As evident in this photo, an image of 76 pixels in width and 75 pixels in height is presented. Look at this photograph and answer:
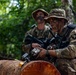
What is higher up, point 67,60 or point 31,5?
point 67,60

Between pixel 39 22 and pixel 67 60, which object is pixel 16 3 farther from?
pixel 67 60

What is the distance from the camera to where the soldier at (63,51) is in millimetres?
5131

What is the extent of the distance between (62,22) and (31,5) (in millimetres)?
6372

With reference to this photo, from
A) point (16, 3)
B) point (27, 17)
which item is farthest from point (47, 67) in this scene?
point (16, 3)

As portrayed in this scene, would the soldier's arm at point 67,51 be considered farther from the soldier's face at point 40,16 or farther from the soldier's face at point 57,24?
the soldier's face at point 40,16

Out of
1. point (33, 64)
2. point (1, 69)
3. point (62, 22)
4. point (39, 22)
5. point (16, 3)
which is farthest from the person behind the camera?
point (16, 3)

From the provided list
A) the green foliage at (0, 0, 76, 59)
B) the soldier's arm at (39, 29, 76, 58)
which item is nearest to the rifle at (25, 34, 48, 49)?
the soldier's arm at (39, 29, 76, 58)

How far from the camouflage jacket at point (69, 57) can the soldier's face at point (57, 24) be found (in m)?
0.29

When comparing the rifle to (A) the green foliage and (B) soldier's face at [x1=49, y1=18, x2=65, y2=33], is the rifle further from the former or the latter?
(A) the green foliage

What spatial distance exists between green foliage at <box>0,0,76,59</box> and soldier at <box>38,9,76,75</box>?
5.50m

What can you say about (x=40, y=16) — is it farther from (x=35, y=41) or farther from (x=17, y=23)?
(x=17, y=23)

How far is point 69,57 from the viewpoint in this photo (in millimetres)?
5184

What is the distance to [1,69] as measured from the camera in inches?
253

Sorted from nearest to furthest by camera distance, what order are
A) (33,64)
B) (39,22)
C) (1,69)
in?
(33,64), (1,69), (39,22)
